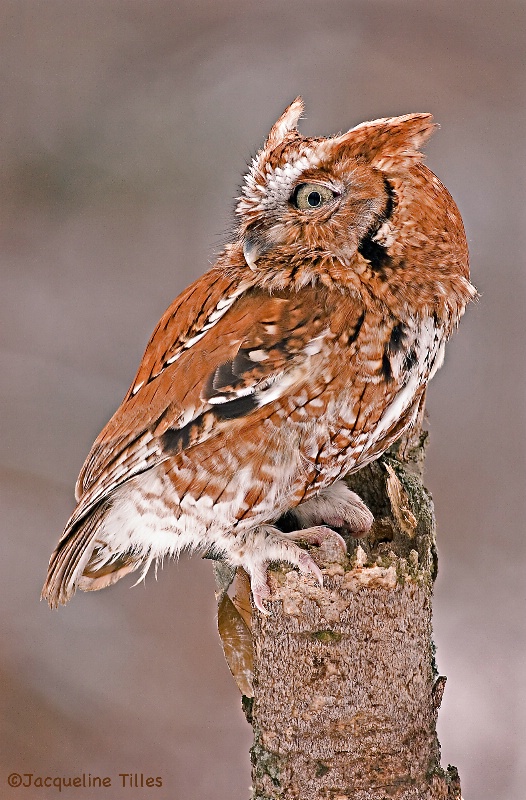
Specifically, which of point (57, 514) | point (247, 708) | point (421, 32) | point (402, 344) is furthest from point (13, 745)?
point (421, 32)

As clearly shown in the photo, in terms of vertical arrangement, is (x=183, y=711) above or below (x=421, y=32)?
below

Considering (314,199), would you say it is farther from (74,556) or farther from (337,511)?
(74,556)

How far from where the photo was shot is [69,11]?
246cm

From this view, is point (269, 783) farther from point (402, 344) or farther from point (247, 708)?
point (402, 344)

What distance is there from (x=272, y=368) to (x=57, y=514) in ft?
4.59

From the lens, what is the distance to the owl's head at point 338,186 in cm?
159

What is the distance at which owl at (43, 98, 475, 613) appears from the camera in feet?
5.30

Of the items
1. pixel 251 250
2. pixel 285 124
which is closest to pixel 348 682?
A: pixel 251 250

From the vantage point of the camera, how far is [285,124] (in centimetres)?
182

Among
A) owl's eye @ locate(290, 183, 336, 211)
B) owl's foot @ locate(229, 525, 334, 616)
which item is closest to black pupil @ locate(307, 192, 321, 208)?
owl's eye @ locate(290, 183, 336, 211)

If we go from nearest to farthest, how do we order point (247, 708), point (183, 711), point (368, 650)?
point (368, 650) → point (247, 708) → point (183, 711)

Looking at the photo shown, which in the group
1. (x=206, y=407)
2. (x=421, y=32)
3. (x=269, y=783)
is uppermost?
(x=421, y=32)

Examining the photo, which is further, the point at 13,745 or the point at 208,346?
the point at 13,745

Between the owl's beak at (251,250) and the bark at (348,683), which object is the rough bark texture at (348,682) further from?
→ the owl's beak at (251,250)
